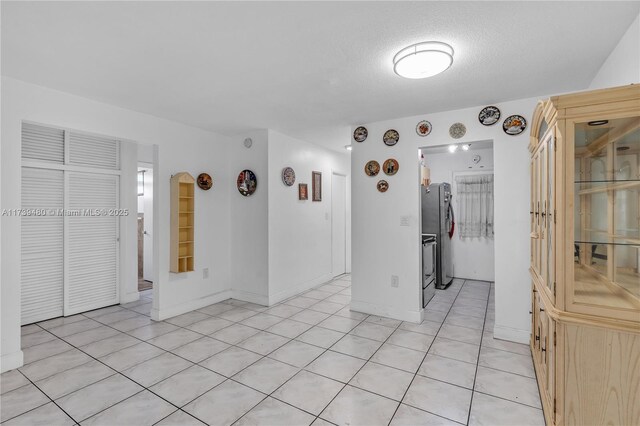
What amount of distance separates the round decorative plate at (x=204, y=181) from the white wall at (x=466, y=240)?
3.67 m

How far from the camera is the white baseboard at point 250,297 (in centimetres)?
418

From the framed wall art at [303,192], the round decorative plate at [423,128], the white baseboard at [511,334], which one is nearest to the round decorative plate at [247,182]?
the framed wall art at [303,192]

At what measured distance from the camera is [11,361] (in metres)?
2.49

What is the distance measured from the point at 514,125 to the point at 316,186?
290 centimetres

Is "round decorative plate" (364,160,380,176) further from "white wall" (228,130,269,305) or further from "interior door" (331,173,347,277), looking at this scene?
"interior door" (331,173,347,277)

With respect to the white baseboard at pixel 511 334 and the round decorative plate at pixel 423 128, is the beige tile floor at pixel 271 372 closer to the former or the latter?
the white baseboard at pixel 511 334

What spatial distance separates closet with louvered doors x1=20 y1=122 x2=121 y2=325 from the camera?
11.5 feet

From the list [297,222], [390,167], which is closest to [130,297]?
[297,222]

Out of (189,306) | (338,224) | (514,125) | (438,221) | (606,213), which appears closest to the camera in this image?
(606,213)

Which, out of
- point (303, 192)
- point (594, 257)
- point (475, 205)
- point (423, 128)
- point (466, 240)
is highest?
point (423, 128)

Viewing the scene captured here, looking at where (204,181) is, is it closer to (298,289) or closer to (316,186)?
(316,186)

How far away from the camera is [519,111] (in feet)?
9.86

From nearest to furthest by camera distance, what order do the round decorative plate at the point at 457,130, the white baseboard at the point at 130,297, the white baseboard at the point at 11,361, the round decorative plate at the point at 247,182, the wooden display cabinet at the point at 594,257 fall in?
the wooden display cabinet at the point at 594,257
the white baseboard at the point at 11,361
the round decorative plate at the point at 457,130
the round decorative plate at the point at 247,182
the white baseboard at the point at 130,297

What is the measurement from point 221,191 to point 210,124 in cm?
97
